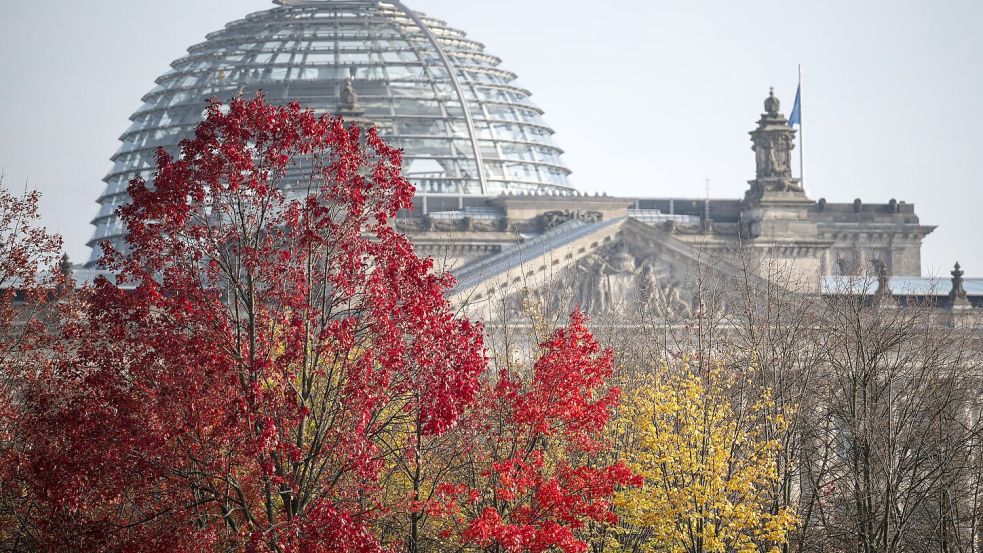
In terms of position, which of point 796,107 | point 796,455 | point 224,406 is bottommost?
point 796,455

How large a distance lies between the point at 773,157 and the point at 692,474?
162ft

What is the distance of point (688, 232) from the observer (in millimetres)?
80500

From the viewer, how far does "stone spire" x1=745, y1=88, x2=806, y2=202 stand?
81812 mm

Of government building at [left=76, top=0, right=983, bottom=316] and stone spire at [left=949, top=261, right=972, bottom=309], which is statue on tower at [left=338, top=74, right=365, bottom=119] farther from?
stone spire at [left=949, top=261, right=972, bottom=309]

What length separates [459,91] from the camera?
104 metres

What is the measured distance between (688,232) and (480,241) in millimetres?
8157

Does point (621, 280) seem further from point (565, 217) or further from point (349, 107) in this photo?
point (349, 107)

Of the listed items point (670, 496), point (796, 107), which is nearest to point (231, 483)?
point (670, 496)

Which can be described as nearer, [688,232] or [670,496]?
[670,496]

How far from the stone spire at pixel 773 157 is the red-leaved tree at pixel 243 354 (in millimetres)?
55205

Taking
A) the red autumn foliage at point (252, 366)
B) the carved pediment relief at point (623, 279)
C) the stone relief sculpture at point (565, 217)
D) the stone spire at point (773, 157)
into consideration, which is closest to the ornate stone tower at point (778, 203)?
the stone spire at point (773, 157)

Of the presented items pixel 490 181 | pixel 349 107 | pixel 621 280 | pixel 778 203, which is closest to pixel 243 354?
pixel 621 280

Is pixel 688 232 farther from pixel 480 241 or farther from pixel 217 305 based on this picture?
pixel 217 305

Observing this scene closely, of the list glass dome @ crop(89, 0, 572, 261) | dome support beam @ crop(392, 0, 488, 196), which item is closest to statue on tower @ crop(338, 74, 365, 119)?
glass dome @ crop(89, 0, 572, 261)
